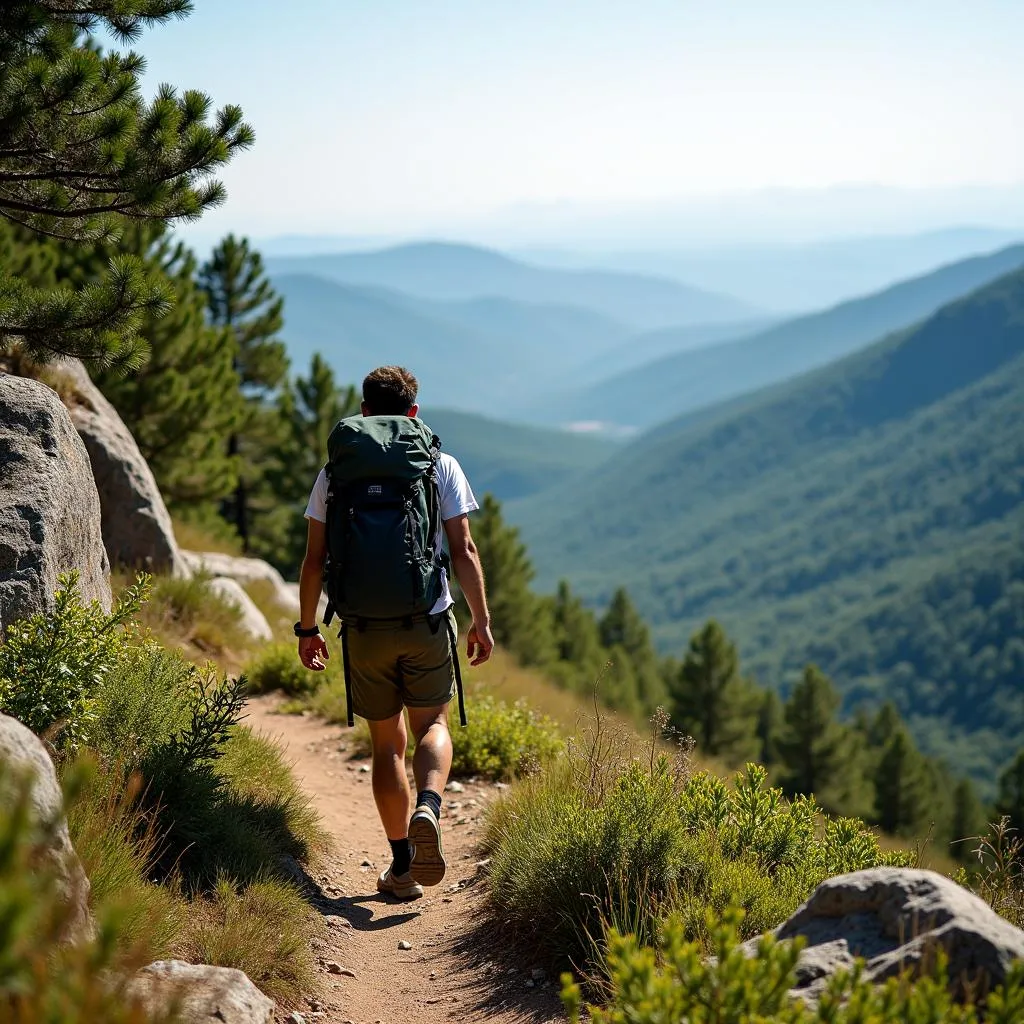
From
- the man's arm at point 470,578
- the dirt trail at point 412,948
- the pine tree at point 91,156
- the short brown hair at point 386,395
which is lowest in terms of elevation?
the dirt trail at point 412,948

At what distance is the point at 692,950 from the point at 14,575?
12.2 feet

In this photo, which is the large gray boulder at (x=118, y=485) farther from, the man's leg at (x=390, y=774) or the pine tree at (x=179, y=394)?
the pine tree at (x=179, y=394)

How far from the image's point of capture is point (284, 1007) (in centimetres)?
405

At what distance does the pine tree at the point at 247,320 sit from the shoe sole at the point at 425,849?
2417cm

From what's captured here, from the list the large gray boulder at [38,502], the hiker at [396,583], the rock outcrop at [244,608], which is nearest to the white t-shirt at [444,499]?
the hiker at [396,583]

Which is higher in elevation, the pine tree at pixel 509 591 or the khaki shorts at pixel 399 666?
the khaki shorts at pixel 399 666

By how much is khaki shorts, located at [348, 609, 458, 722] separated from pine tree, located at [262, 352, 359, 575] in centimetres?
2624

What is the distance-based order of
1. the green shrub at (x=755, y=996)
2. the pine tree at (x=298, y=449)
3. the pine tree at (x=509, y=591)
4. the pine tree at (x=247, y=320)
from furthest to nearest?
the pine tree at (x=509, y=591) < the pine tree at (x=298, y=449) < the pine tree at (x=247, y=320) < the green shrub at (x=755, y=996)

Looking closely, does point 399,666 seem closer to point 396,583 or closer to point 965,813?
point 396,583

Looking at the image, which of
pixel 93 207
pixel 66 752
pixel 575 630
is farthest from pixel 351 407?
pixel 66 752

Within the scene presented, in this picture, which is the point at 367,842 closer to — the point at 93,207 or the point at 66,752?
the point at 66,752

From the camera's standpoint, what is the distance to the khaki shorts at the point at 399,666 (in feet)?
15.7

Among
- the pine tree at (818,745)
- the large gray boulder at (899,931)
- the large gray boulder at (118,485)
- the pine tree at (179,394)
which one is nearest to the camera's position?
the large gray boulder at (899,931)

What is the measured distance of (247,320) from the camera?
1145 inches
